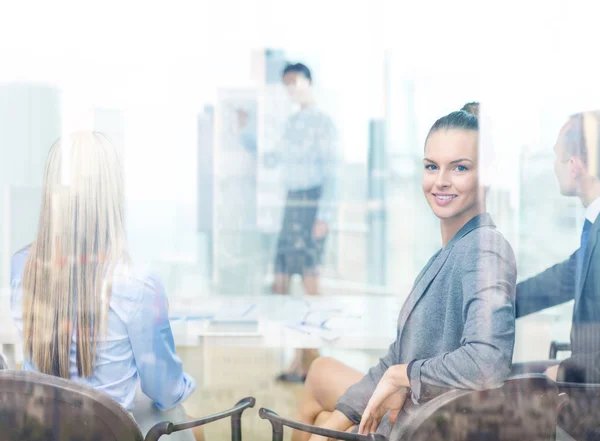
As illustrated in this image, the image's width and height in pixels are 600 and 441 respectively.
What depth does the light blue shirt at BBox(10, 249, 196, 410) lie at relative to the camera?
1517mm

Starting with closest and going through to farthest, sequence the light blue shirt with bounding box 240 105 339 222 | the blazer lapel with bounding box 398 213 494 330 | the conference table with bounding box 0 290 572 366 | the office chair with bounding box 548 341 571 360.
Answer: the blazer lapel with bounding box 398 213 494 330 → the conference table with bounding box 0 290 572 366 → the office chair with bounding box 548 341 571 360 → the light blue shirt with bounding box 240 105 339 222

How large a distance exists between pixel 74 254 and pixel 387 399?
88 centimetres

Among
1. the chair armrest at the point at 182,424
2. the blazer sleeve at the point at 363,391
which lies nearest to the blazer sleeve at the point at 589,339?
the blazer sleeve at the point at 363,391

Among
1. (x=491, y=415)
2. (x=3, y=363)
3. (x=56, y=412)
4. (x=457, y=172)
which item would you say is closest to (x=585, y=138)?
(x=457, y=172)

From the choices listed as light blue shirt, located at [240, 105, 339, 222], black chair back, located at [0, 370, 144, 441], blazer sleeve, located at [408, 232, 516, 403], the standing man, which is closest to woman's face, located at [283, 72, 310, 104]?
the standing man

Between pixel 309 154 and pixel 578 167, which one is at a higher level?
pixel 309 154

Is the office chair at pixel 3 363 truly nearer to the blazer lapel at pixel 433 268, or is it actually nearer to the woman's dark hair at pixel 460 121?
the blazer lapel at pixel 433 268

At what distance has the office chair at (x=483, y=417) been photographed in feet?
4.33

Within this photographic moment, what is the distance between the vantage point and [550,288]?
6.11 feet

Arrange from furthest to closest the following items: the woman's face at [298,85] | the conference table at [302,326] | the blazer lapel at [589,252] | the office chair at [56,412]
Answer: the woman's face at [298,85] < the conference table at [302,326] < the blazer lapel at [589,252] < the office chair at [56,412]

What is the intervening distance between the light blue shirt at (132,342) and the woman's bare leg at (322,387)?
452mm

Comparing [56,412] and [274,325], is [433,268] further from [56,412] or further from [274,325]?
[56,412]

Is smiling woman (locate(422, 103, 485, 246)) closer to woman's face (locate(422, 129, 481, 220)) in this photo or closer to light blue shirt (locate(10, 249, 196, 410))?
woman's face (locate(422, 129, 481, 220))

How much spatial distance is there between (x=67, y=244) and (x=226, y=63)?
1.98 metres
